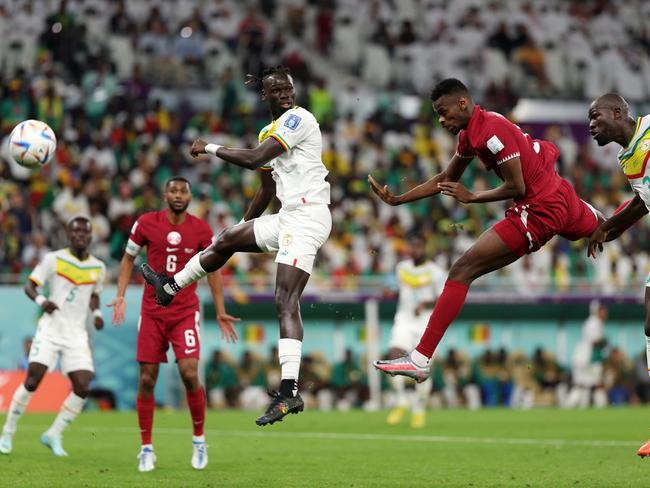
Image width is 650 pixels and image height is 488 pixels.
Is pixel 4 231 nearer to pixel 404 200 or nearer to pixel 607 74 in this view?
pixel 404 200

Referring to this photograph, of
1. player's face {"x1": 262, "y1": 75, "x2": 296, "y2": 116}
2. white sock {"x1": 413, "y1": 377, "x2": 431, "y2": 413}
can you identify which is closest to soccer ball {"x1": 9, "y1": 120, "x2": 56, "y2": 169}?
player's face {"x1": 262, "y1": 75, "x2": 296, "y2": 116}

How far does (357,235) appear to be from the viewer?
26.3 meters

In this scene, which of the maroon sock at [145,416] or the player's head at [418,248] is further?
the player's head at [418,248]

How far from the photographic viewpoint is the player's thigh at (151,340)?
12164mm

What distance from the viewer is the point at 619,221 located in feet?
34.5

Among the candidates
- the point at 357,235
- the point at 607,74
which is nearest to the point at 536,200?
the point at 357,235

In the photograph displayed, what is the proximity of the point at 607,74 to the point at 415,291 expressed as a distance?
1608cm

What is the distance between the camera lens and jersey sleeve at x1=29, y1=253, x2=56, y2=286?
46.8 ft

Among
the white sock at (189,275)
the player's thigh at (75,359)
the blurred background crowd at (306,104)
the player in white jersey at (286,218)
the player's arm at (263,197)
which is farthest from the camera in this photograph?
the blurred background crowd at (306,104)

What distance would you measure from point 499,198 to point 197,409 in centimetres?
398

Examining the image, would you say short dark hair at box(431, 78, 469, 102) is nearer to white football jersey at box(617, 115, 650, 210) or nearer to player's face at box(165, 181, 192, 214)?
white football jersey at box(617, 115, 650, 210)

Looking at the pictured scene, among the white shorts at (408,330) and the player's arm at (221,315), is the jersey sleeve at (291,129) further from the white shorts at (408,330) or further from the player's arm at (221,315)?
the white shorts at (408,330)

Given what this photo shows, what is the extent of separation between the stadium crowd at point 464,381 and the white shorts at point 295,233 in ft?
44.1

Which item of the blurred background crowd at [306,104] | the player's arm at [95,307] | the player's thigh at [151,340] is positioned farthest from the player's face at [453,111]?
the blurred background crowd at [306,104]
